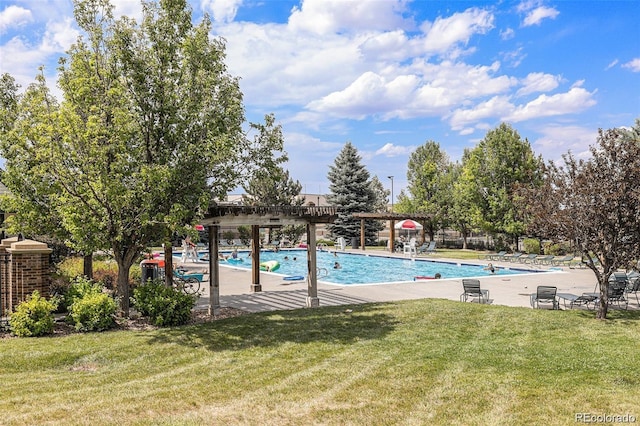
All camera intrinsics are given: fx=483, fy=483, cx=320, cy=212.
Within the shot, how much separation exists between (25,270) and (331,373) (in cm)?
714

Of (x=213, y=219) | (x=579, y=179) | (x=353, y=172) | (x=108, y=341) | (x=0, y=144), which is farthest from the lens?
(x=353, y=172)

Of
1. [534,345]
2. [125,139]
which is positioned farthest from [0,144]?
[534,345]

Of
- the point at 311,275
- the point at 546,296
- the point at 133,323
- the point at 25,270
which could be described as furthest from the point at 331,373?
the point at 546,296

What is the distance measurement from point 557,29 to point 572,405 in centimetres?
1436

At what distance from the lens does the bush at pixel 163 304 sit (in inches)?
443

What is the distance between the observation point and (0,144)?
1054cm

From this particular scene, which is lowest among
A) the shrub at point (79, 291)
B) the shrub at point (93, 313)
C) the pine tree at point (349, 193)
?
the shrub at point (93, 313)

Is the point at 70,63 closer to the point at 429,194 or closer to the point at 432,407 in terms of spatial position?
the point at 432,407

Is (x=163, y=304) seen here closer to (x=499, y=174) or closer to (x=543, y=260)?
(x=543, y=260)

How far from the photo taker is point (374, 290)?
18000mm

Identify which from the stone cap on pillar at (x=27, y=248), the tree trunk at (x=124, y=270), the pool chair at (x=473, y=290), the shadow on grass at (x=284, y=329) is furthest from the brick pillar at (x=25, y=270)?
the pool chair at (x=473, y=290)

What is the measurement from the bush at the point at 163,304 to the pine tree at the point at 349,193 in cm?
3415

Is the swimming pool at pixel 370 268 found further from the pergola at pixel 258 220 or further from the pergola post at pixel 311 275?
the pergola at pixel 258 220

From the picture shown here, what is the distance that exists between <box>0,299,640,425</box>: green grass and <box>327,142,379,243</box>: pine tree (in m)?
34.0
